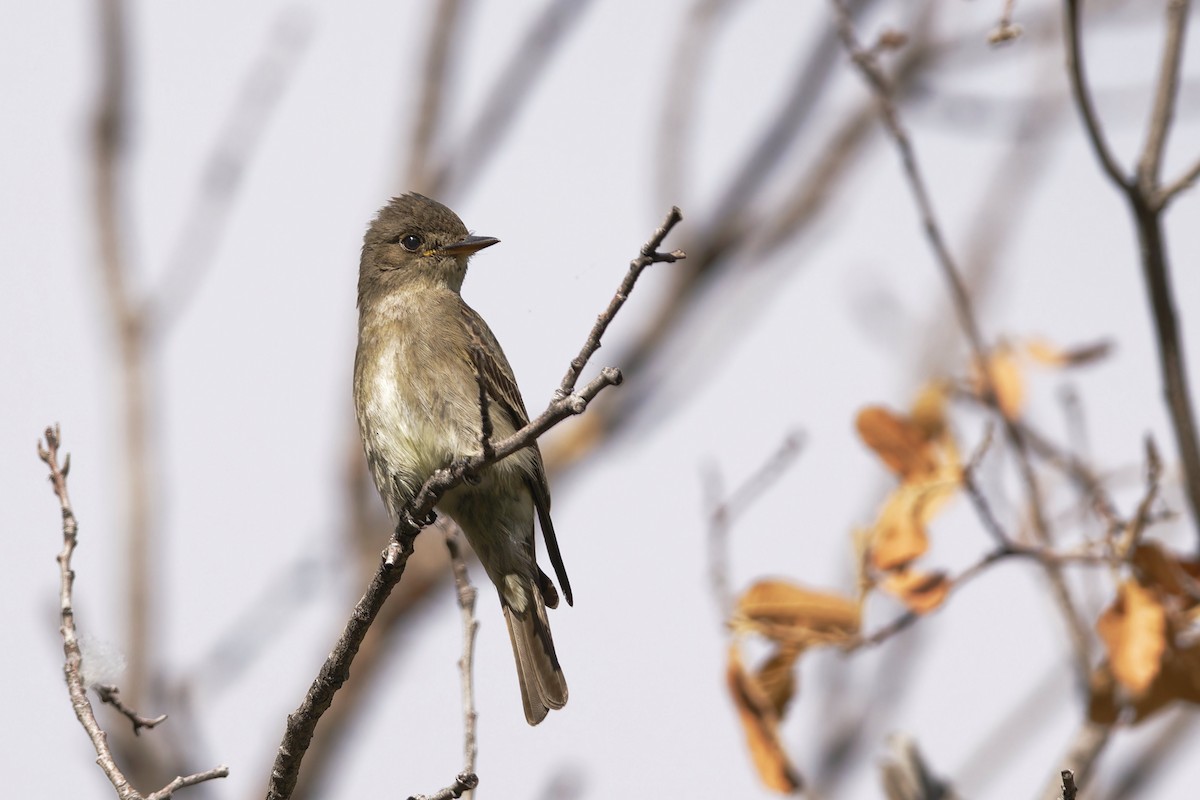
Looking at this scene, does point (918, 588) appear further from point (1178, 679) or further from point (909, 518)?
point (1178, 679)

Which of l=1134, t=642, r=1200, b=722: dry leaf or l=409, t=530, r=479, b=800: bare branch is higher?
l=409, t=530, r=479, b=800: bare branch

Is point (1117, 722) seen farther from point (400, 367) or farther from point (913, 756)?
point (400, 367)

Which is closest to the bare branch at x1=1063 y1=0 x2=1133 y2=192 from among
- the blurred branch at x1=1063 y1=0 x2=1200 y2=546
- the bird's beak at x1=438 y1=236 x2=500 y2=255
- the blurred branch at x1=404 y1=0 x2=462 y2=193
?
the blurred branch at x1=1063 y1=0 x2=1200 y2=546

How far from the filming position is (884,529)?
3697 millimetres

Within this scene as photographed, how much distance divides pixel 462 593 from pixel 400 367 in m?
1.46

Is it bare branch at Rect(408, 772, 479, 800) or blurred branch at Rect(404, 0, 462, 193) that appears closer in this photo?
bare branch at Rect(408, 772, 479, 800)

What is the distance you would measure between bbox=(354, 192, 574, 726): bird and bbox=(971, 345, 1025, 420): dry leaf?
143cm

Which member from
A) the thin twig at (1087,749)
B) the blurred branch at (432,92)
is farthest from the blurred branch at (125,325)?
the thin twig at (1087,749)

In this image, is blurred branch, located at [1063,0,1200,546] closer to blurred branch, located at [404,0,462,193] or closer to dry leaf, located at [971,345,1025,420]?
dry leaf, located at [971,345,1025,420]

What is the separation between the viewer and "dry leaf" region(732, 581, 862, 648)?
3578 mm

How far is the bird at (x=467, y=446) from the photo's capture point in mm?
4758

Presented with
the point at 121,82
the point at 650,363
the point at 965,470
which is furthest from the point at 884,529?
the point at 121,82

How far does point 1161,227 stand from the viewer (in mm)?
3551

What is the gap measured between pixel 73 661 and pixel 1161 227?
2.71 m
